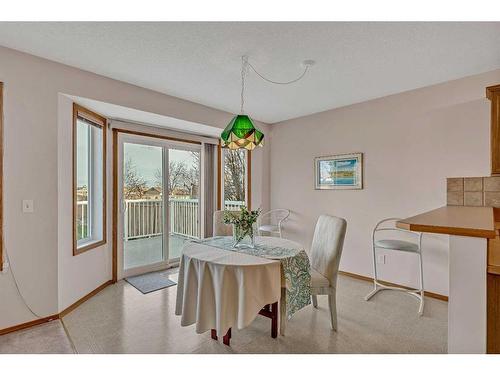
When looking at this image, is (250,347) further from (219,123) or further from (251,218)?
(219,123)

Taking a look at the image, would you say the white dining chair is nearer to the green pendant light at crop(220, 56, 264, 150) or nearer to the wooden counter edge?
the green pendant light at crop(220, 56, 264, 150)

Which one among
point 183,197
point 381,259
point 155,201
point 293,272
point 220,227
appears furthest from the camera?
point 183,197

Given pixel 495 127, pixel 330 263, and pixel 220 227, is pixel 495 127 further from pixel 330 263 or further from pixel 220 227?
pixel 220 227

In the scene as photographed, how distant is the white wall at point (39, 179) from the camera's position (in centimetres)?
220

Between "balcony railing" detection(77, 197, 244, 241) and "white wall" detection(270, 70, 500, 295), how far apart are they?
1712mm

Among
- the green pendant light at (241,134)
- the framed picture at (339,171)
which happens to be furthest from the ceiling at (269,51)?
the framed picture at (339,171)

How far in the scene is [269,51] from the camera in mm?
2199

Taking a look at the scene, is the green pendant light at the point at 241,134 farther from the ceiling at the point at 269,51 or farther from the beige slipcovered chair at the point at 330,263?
the beige slipcovered chair at the point at 330,263

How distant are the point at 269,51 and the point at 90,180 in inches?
103

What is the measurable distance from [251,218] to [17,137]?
2.13 meters

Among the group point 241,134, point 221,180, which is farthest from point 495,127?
point 221,180

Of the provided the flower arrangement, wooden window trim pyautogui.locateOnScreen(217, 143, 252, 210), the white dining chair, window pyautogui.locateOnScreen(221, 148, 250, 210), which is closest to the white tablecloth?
the flower arrangement

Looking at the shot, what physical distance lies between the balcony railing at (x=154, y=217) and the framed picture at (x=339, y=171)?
2068mm
